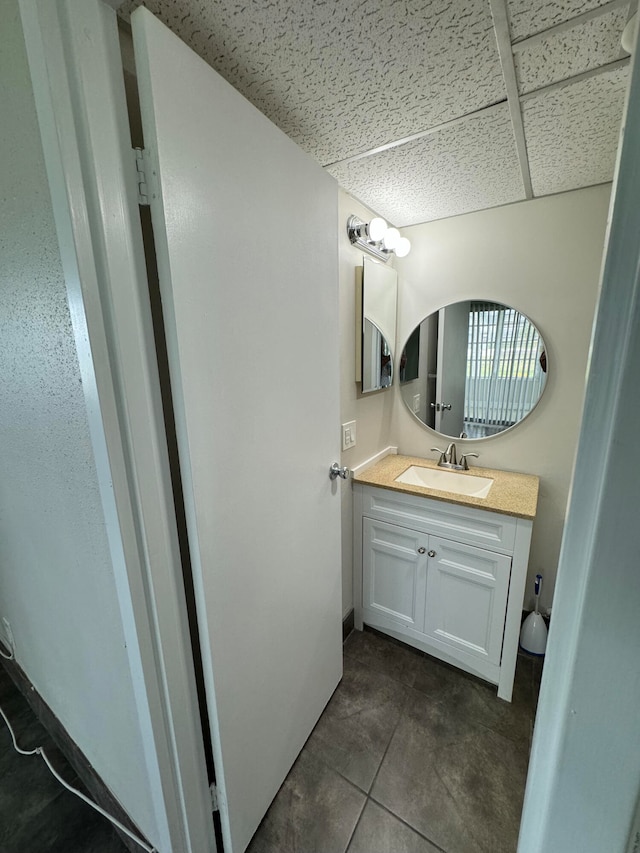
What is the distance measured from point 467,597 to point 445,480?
575 mm

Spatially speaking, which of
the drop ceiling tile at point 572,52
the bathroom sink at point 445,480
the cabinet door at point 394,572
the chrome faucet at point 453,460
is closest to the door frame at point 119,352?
the drop ceiling tile at point 572,52

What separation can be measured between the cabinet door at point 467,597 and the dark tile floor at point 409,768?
22cm

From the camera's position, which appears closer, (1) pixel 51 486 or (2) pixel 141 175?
(2) pixel 141 175

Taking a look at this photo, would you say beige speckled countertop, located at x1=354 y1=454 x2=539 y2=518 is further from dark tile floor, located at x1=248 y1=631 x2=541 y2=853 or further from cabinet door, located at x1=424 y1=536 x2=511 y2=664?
dark tile floor, located at x1=248 y1=631 x2=541 y2=853

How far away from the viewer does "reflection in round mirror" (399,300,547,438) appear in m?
1.66

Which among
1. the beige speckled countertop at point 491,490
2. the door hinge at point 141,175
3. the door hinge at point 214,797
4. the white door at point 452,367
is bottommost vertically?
the door hinge at point 214,797

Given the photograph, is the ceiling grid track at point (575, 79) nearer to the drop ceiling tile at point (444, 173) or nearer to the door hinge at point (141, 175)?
the drop ceiling tile at point (444, 173)

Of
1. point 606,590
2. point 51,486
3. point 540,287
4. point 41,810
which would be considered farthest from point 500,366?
point 41,810

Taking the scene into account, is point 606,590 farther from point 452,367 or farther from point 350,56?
point 452,367

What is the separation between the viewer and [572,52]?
2.48ft

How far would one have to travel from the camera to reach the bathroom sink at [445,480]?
1677 mm

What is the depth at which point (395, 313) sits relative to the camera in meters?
1.87

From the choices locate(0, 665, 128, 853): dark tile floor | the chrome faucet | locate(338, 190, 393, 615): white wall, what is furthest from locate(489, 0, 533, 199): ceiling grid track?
locate(0, 665, 128, 853): dark tile floor

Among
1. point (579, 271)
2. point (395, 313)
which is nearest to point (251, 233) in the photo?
point (395, 313)
